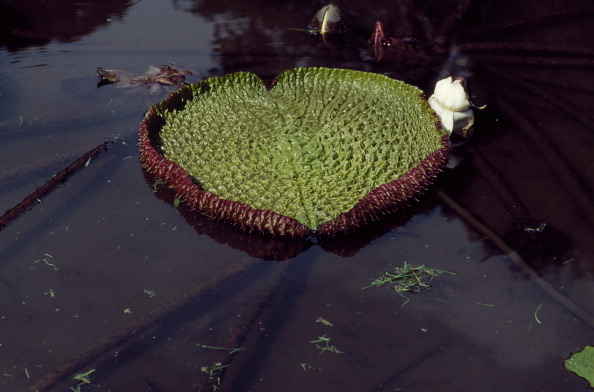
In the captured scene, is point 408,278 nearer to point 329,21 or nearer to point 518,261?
point 518,261

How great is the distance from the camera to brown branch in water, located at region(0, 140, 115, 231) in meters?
4.60

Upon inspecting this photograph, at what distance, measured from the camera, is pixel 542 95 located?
19.8 ft

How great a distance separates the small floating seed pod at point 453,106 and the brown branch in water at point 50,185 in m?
2.91

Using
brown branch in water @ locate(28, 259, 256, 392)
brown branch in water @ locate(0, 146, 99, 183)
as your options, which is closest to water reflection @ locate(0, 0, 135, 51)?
brown branch in water @ locate(0, 146, 99, 183)

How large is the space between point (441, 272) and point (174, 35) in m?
4.20

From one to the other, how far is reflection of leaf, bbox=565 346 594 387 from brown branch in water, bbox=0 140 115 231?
3.96 meters

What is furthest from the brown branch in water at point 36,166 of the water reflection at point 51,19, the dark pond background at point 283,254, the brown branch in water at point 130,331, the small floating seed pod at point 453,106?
the small floating seed pod at point 453,106

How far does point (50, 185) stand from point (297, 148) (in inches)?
78.7

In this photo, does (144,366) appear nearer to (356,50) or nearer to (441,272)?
(441,272)

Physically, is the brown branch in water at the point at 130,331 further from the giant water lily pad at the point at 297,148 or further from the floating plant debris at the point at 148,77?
the floating plant debris at the point at 148,77

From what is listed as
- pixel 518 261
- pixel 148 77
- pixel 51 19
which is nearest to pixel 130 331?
pixel 518 261

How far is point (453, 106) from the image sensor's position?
17.3 ft

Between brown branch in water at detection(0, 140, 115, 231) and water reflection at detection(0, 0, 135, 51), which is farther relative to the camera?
water reflection at detection(0, 0, 135, 51)

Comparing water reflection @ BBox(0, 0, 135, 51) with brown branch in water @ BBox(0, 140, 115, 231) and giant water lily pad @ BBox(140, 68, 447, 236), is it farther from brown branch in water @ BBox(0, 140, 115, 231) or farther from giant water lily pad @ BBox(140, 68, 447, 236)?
giant water lily pad @ BBox(140, 68, 447, 236)
